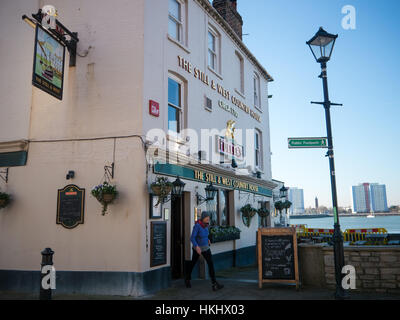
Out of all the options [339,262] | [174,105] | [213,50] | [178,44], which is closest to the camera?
[339,262]

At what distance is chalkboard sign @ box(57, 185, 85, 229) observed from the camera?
28.7ft

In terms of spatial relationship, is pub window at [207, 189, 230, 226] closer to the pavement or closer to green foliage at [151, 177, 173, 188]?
the pavement

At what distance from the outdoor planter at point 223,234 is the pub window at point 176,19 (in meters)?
6.41

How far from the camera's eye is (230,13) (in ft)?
53.6

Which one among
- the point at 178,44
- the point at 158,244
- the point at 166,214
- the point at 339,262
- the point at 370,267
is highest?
the point at 178,44

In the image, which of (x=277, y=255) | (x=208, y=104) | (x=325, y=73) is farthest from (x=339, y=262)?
(x=208, y=104)

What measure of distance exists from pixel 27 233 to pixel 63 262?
4.45ft

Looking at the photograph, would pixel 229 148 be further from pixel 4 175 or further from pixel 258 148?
pixel 4 175

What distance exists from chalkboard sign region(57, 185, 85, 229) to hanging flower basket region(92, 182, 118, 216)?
28.3 inches

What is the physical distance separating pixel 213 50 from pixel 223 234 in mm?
7037

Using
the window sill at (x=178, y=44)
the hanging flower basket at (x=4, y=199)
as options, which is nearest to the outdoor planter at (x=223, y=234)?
the window sill at (x=178, y=44)

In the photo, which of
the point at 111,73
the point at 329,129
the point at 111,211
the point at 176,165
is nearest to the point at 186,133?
the point at 176,165

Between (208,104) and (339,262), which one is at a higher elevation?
(208,104)
